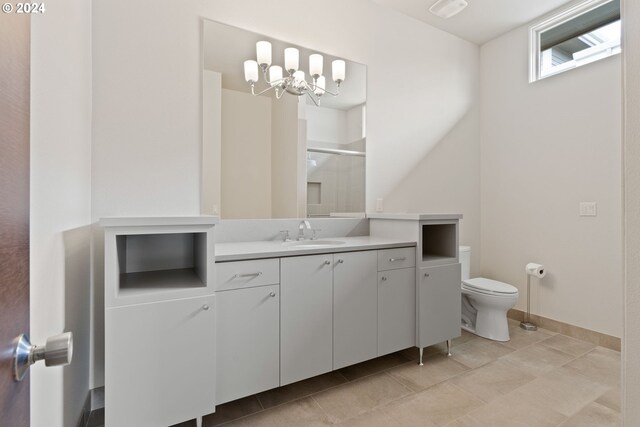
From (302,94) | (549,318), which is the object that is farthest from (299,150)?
(549,318)

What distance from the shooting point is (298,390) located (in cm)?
186

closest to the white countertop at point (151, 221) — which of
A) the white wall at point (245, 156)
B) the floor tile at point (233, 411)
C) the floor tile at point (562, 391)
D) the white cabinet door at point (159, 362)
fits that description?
the white cabinet door at point (159, 362)

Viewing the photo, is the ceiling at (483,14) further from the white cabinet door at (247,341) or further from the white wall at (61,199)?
the white cabinet door at (247,341)

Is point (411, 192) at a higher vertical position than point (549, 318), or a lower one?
higher

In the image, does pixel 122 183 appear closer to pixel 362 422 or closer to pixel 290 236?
pixel 290 236

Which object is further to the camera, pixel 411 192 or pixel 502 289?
pixel 411 192

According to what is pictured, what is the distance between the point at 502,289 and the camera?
2.55 metres

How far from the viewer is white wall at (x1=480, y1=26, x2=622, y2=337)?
2.46 meters

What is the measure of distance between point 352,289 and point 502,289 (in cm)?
144

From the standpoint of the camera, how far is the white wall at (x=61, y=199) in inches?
35.9

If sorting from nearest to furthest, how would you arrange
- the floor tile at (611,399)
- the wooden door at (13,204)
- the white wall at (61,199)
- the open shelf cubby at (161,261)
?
1. the wooden door at (13,204)
2. the white wall at (61,199)
3. the open shelf cubby at (161,261)
4. the floor tile at (611,399)

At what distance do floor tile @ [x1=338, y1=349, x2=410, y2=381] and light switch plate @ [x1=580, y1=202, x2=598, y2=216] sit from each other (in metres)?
1.89

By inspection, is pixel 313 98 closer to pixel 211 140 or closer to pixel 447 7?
pixel 211 140

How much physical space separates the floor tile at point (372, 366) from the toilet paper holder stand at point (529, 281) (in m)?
1.35
